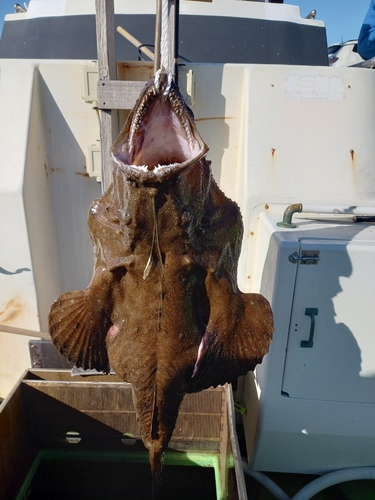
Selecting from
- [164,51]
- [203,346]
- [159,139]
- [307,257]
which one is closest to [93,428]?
[203,346]

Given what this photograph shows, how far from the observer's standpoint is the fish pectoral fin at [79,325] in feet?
5.79

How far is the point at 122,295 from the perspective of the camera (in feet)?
5.68

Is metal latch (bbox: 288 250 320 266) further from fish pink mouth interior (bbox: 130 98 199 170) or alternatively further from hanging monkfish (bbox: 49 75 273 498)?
fish pink mouth interior (bbox: 130 98 199 170)

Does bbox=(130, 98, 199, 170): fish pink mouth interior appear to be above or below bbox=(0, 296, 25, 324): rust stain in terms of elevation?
above

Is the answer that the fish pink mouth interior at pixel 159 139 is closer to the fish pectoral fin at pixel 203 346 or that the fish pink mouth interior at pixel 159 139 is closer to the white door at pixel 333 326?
the fish pectoral fin at pixel 203 346

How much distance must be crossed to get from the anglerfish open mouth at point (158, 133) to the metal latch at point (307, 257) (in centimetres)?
138

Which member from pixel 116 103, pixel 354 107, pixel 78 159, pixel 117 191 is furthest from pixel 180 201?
pixel 354 107

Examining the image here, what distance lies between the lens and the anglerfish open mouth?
133cm

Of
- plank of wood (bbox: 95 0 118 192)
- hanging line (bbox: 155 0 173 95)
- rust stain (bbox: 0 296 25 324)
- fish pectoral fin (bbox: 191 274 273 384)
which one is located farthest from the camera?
rust stain (bbox: 0 296 25 324)

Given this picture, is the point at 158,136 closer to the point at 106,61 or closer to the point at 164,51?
the point at 164,51

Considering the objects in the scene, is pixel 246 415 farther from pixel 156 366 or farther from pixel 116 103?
pixel 116 103

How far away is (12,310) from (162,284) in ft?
8.51

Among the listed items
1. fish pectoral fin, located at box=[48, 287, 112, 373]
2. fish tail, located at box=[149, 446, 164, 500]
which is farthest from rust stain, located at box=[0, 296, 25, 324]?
fish tail, located at box=[149, 446, 164, 500]

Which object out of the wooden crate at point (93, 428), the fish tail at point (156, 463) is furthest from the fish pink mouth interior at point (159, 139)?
the wooden crate at point (93, 428)
